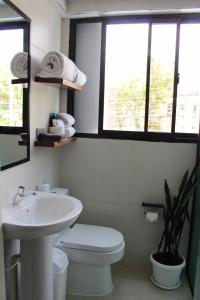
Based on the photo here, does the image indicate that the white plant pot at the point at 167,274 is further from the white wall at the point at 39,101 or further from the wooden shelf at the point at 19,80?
the wooden shelf at the point at 19,80

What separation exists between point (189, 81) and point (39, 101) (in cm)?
135

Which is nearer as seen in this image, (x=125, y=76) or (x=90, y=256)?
(x=90, y=256)

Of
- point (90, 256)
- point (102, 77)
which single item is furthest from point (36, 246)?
point (102, 77)

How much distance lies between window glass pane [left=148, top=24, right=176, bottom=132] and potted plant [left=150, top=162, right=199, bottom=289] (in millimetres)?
542

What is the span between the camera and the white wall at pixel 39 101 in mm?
1753

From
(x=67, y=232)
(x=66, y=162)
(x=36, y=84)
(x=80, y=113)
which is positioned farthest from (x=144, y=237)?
(x=36, y=84)

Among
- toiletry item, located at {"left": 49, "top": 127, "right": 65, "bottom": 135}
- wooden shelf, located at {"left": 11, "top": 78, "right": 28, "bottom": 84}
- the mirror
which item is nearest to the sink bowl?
the mirror

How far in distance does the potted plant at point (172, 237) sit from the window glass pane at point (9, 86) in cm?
140

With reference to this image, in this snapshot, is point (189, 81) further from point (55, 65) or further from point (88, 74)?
point (55, 65)

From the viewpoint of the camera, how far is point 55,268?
5.59 ft

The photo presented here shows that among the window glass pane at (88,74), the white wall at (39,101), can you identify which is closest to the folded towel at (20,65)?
the white wall at (39,101)

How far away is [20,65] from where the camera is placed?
1762 millimetres

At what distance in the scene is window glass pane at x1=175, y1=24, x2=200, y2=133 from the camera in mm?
2363

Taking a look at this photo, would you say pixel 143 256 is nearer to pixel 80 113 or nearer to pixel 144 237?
pixel 144 237
